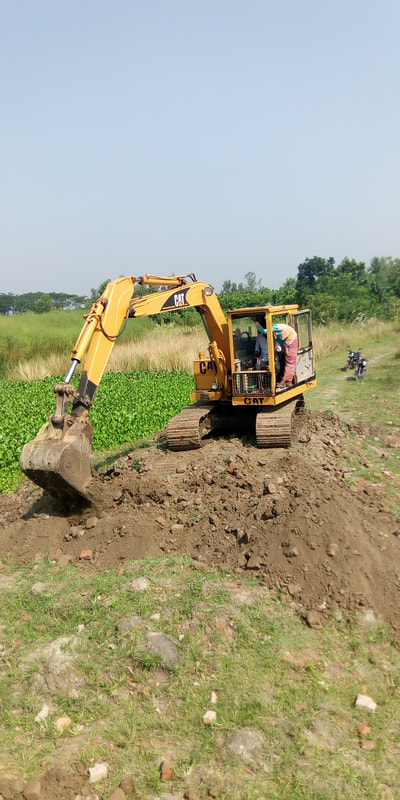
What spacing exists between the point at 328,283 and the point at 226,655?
1519 inches

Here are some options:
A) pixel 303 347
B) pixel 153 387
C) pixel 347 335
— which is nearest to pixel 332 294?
pixel 347 335

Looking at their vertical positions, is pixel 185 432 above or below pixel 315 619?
above

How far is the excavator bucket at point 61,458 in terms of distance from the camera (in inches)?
261

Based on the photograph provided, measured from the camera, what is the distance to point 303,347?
37.9 ft

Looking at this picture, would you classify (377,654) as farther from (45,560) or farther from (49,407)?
(49,407)

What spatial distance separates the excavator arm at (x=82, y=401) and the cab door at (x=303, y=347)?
9.92 feet

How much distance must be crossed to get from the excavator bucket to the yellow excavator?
0.04 ft

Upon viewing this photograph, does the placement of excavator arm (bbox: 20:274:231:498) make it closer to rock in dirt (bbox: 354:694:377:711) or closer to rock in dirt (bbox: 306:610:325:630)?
rock in dirt (bbox: 306:610:325:630)

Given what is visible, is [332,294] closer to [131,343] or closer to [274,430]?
[131,343]

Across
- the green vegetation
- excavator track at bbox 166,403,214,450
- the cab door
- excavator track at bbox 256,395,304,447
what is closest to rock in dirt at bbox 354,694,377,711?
excavator track at bbox 256,395,304,447

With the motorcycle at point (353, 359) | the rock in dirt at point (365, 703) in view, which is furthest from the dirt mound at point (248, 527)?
the motorcycle at point (353, 359)

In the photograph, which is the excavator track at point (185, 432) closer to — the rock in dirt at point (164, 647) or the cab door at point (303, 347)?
the cab door at point (303, 347)

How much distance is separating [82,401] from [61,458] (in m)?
0.91

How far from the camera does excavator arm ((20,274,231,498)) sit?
6680 mm
